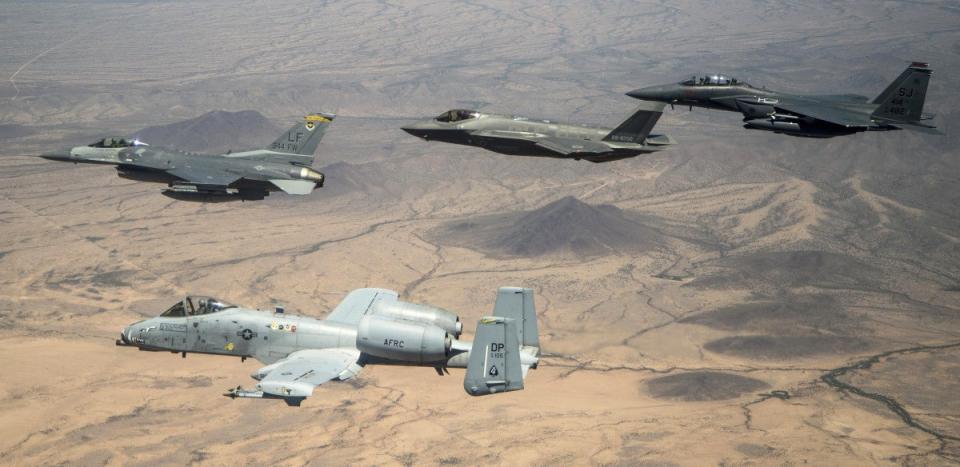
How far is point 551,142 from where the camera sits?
56719 millimetres

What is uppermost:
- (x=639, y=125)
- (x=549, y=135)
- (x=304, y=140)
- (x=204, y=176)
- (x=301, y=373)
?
(x=639, y=125)

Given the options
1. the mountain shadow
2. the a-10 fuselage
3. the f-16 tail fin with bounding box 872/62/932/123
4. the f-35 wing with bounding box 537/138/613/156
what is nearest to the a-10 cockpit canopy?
the a-10 fuselage

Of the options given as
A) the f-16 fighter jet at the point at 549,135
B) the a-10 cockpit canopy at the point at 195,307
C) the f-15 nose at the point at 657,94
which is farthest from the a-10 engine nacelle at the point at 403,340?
the f-15 nose at the point at 657,94

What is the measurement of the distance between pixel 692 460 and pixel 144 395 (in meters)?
52.7

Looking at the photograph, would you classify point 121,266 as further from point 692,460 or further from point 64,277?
point 692,460

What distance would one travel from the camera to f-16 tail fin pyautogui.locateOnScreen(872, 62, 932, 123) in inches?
2301

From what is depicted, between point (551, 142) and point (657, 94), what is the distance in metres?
16.4

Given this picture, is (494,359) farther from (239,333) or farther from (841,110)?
(841,110)

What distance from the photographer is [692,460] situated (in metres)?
96.2

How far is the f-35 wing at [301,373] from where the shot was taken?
164 ft

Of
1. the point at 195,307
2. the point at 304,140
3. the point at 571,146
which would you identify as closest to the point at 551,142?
the point at 571,146

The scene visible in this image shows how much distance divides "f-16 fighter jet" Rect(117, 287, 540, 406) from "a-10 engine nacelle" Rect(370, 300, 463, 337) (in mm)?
50

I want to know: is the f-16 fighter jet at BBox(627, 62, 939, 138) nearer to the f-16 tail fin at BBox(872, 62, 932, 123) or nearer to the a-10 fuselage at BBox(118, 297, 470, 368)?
the f-16 tail fin at BBox(872, 62, 932, 123)

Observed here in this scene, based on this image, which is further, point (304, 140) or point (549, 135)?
point (304, 140)
